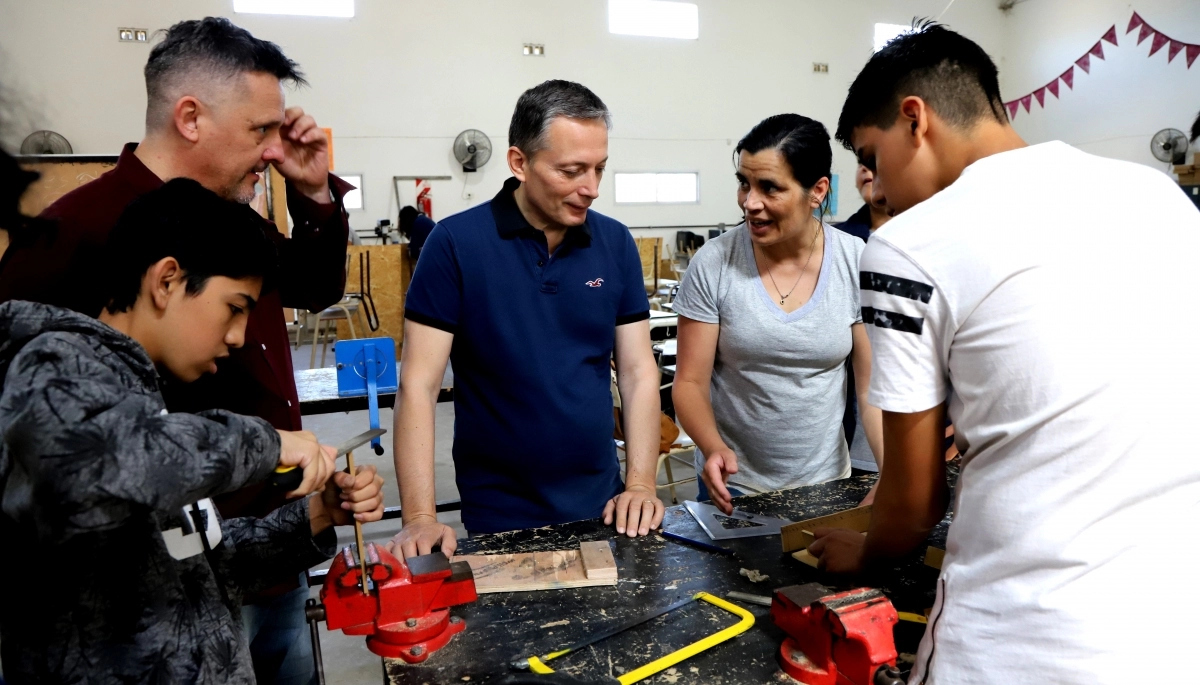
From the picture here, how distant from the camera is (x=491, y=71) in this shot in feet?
30.9

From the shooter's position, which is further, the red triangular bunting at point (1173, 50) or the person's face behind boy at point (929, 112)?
the red triangular bunting at point (1173, 50)

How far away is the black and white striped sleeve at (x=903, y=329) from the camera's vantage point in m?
0.85

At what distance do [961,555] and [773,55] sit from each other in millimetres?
10731

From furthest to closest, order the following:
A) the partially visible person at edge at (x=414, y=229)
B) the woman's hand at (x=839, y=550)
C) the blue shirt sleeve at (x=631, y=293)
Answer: the partially visible person at edge at (x=414, y=229) → the blue shirt sleeve at (x=631, y=293) → the woman's hand at (x=839, y=550)

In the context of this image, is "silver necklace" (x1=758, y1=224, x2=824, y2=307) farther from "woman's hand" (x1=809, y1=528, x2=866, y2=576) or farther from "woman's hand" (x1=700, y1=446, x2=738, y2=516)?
"woman's hand" (x1=809, y1=528, x2=866, y2=576)

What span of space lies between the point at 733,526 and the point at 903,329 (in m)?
0.75

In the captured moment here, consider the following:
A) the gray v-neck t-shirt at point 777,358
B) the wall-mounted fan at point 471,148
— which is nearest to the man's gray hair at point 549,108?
the gray v-neck t-shirt at point 777,358

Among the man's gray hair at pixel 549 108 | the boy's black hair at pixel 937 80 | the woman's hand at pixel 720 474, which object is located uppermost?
the man's gray hair at pixel 549 108

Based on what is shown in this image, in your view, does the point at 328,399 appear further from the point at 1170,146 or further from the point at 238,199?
the point at 1170,146

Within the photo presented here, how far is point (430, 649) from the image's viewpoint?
108 centimetres

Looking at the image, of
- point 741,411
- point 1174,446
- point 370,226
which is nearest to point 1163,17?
point 370,226

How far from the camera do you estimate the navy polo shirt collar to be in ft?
5.48

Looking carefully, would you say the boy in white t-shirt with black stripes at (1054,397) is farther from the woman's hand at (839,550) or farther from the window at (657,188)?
the window at (657,188)

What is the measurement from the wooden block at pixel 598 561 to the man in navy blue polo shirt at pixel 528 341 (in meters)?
0.15
